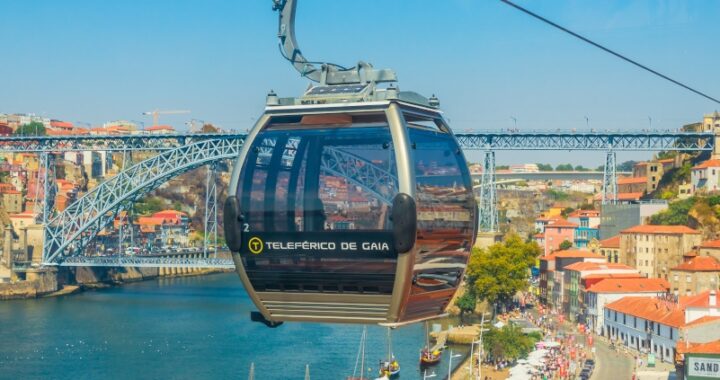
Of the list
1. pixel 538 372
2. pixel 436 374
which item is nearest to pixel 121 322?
pixel 436 374

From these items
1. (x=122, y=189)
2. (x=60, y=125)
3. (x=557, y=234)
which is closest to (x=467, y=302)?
(x=557, y=234)

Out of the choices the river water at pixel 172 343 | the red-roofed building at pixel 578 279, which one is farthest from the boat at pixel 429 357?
the red-roofed building at pixel 578 279

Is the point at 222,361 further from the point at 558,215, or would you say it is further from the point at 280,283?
the point at 558,215

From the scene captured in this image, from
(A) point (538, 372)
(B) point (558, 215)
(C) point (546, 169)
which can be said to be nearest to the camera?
(A) point (538, 372)

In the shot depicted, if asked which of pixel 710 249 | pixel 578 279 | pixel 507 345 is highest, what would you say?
pixel 710 249

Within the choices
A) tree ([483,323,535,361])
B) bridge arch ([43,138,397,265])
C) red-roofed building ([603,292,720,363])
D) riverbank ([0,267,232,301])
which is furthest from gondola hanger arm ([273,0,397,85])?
riverbank ([0,267,232,301])

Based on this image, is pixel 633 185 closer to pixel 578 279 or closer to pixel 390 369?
pixel 578 279

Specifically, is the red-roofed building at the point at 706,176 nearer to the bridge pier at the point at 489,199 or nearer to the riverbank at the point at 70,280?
the bridge pier at the point at 489,199
